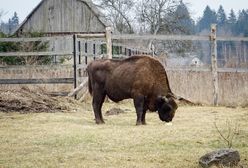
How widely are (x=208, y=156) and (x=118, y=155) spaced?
140 centimetres

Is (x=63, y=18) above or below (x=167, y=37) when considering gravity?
above

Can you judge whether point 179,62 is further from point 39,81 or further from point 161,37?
point 39,81

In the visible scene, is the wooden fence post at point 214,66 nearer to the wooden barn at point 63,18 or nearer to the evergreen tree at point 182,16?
the wooden barn at point 63,18

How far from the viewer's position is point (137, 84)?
12281mm

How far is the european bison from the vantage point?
480 inches

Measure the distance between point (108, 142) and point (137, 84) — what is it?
3.51m

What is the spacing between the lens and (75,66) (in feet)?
57.5

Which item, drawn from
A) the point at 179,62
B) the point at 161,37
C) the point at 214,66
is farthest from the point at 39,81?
the point at 179,62

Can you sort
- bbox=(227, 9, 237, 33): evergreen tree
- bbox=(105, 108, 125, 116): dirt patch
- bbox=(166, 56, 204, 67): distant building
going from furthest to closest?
bbox=(227, 9, 237, 33): evergreen tree < bbox=(166, 56, 204, 67): distant building < bbox=(105, 108, 125, 116): dirt patch

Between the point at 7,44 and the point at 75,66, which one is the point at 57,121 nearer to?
the point at 75,66

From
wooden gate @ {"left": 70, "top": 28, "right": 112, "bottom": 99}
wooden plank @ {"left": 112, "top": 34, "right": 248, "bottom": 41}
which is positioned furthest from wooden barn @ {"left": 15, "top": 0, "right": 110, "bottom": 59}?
wooden plank @ {"left": 112, "top": 34, "right": 248, "bottom": 41}

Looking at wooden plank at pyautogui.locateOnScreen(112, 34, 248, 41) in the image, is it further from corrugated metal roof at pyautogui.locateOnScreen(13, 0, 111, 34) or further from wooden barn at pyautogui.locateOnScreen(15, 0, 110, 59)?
wooden barn at pyautogui.locateOnScreen(15, 0, 110, 59)

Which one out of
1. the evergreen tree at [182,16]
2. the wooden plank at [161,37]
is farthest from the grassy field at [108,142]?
the evergreen tree at [182,16]

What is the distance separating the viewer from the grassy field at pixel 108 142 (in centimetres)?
741
